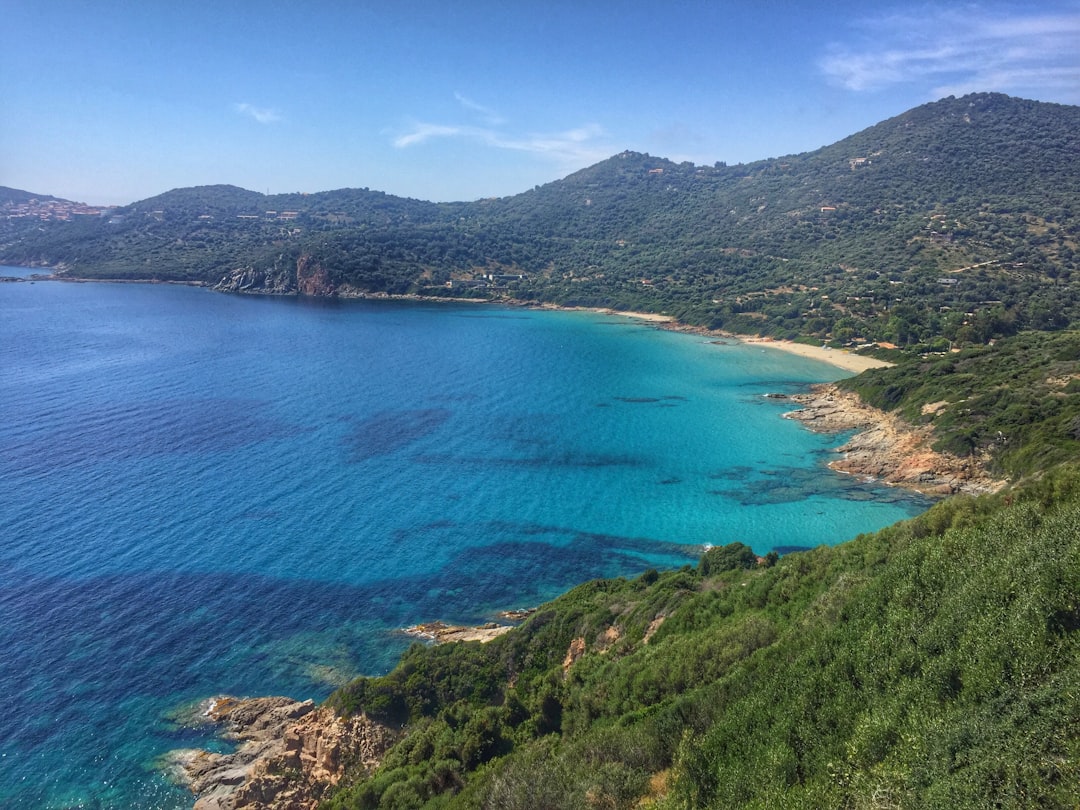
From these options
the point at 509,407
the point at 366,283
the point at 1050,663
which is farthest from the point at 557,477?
the point at 366,283

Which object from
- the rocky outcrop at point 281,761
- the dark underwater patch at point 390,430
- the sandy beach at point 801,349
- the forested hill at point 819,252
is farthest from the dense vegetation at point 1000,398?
the dark underwater patch at point 390,430

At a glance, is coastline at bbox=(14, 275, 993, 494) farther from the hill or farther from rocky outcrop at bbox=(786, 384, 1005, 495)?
the hill

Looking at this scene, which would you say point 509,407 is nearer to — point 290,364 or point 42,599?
point 290,364

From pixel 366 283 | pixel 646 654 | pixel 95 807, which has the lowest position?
pixel 95 807

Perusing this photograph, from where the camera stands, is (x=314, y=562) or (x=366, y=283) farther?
(x=366, y=283)

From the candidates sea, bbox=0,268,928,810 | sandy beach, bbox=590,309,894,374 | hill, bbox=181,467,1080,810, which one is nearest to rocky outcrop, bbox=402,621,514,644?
sea, bbox=0,268,928,810

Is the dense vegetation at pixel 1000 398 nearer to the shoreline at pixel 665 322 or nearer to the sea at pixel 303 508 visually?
the sea at pixel 303 508

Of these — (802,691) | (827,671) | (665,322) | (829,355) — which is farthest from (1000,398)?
(665,322)
